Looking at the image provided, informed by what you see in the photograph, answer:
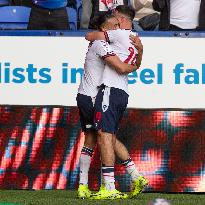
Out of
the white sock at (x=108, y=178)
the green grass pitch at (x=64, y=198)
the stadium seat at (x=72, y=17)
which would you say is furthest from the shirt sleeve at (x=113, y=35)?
the stadium seat at (x=72, y=17)

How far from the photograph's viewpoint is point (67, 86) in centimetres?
1099

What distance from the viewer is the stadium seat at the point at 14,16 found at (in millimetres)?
12070

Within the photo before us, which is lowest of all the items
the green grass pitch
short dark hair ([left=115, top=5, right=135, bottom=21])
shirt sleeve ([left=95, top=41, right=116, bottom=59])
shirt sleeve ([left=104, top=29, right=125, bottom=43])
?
the green grass pitch

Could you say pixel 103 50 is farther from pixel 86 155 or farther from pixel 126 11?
pixel 86 155

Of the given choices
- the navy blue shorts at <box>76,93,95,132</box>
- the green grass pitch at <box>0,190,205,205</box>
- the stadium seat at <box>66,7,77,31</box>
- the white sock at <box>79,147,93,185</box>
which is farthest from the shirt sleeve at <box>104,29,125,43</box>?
the stadium seat at <box>66,7,77,31</box>

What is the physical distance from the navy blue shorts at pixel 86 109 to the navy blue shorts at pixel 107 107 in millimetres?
117

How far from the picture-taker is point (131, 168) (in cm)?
945

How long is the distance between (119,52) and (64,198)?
59.4 inches

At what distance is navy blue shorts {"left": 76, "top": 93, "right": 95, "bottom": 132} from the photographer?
9.34 metres

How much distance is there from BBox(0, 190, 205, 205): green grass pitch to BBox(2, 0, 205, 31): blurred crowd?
2533 mm

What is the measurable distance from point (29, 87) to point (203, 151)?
2.17 meters

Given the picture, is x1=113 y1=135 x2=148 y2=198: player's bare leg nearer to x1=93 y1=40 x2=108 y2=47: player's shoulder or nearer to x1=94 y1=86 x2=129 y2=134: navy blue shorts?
x1=94 y1=86 x2=129 y2=134: navy blue shorts

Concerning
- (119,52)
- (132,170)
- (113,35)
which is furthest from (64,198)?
(113,35)

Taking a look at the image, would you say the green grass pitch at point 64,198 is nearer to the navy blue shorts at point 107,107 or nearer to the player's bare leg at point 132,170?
the player's bare leg at point 132,170
